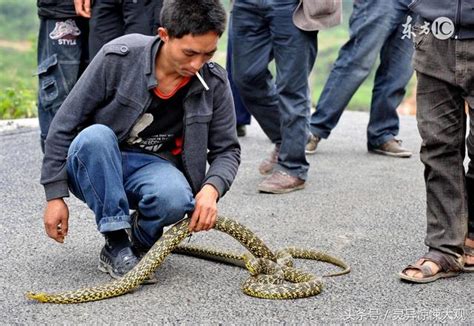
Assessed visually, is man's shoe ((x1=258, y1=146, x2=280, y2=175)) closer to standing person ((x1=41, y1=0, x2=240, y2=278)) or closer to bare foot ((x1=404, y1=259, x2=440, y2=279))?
standing person ((x1=41, y1=0, x2=240, y2=278))

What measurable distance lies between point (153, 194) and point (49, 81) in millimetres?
3044

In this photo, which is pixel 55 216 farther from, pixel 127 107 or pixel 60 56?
pixel 60 56

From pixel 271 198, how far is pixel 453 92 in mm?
2271

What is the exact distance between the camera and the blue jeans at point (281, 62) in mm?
6789

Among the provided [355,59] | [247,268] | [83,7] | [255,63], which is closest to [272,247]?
[247,268]

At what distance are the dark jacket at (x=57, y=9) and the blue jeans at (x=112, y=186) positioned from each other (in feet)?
8.98

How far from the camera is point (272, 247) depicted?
215 inches

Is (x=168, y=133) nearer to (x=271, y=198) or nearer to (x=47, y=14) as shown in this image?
(x=271, y=198)

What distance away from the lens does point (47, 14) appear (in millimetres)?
7164

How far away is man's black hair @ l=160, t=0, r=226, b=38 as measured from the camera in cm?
444

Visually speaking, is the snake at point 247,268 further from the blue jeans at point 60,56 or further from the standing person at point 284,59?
the blue jeans at point 60,56

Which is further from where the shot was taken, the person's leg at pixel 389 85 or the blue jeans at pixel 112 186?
the person's leg at pixel 389 85

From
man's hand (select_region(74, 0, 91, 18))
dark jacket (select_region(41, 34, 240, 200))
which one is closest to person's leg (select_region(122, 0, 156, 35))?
man's hand (select_region(74, 0, 91, 18))

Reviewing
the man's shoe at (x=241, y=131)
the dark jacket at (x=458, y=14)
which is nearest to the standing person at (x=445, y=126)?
the dark jacket at (x=458, y=14)
